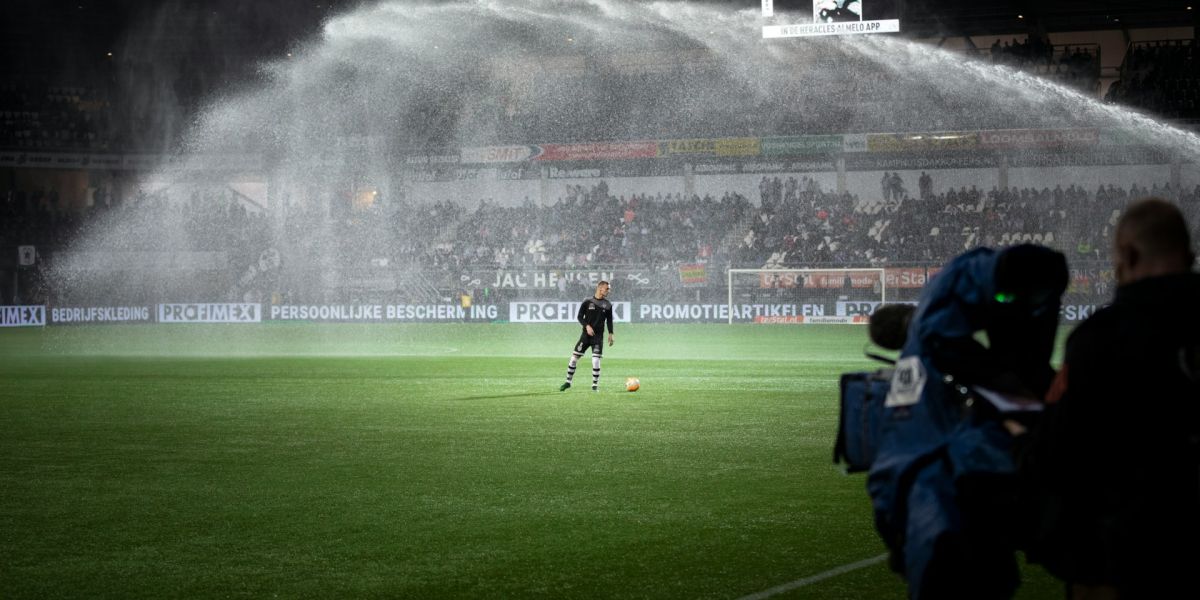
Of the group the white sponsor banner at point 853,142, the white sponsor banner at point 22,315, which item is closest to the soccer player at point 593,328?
the white sponsor banner at point 853,142

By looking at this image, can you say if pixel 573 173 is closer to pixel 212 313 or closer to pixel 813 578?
pixel 212 313

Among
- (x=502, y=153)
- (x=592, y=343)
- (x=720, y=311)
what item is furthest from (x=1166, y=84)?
(x=592, y=343)

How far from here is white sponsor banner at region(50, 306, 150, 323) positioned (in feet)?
157

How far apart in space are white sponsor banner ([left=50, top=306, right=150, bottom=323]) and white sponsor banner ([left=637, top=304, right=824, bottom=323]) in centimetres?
2022

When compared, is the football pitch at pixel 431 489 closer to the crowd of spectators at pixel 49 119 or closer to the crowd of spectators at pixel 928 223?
the crowd of spectators at pixel 928 223

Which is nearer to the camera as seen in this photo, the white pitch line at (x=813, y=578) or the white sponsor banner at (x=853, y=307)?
the white pitch line at (x=813, y=578)

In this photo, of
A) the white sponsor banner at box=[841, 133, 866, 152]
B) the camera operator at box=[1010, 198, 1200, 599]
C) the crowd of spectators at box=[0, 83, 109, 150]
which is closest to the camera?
the camera operator at box=[1010, 198, 1200, 599]

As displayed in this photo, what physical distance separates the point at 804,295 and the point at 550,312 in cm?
943

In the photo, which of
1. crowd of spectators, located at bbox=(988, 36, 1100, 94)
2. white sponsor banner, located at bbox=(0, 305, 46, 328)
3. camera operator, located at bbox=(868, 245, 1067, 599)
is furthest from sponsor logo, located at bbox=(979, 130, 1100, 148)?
camera operator, located at bbox=(868, 245, 1067, 599)

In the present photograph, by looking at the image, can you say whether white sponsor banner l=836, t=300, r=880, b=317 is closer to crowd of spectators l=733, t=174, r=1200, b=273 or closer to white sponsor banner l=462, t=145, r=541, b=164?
crowd of spectators l=733, t=174, r=1200, b=273

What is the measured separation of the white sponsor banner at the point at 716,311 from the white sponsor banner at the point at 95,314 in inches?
796

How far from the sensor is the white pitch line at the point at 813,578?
260 inches

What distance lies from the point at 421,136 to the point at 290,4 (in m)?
7.73

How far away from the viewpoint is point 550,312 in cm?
4584
